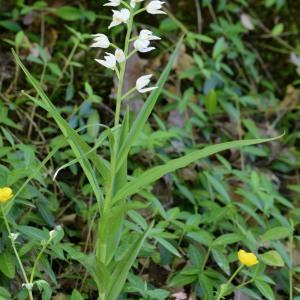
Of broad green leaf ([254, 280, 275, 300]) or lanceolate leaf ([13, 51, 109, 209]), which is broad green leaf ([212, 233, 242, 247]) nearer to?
broad green leaf ([254, 280, 275, 300])

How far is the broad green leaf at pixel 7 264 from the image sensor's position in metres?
1.29

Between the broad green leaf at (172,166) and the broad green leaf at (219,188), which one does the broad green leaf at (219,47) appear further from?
the broad green leaf at (172,166)

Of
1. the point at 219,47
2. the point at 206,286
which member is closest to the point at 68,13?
the point at 219,47

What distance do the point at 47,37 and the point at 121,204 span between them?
1.09 metres

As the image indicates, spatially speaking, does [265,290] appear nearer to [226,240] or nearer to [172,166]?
[226,240]

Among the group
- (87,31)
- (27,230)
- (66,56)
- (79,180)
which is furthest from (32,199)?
(87,31)

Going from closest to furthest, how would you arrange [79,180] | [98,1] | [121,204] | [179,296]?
1. [121,204]
2. [179,296]
3. [79,180]
4. [98,1]

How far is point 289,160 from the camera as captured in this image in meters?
2.15

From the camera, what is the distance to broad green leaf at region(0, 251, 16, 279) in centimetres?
129

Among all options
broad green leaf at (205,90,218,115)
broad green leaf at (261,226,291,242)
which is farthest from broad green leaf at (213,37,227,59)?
broad green leaf at (261,226,291,242)

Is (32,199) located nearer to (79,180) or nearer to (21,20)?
(79,180)

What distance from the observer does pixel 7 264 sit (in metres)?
1.31

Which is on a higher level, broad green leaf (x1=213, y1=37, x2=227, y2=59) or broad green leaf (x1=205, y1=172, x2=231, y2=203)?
broad green leaf (x1=213, y1=37, x2=227, y2=59)

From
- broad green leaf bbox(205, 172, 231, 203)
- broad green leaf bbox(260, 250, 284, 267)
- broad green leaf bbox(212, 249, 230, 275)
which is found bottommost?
broad green leaf bbox(212, 249, 230, 275)
